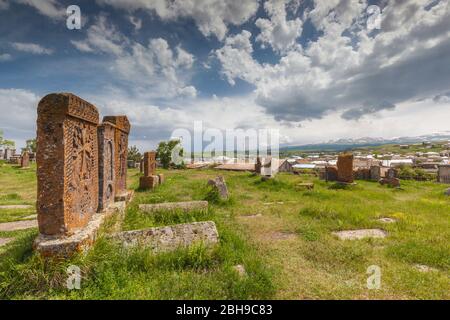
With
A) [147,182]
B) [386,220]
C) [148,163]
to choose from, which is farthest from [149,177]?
[386,220]

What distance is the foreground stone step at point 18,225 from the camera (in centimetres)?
604

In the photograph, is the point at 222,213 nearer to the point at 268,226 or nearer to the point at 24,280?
the point at 268,226

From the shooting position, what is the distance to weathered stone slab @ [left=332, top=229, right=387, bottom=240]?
5411 mm

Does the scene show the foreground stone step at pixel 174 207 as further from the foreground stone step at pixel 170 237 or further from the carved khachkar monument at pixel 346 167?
the carved khachkar monument at pixel 346 167

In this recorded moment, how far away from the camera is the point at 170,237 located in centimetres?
424

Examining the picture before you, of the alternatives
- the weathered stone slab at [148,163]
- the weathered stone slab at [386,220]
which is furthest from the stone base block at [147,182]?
the weathered stone slab at [386,220]

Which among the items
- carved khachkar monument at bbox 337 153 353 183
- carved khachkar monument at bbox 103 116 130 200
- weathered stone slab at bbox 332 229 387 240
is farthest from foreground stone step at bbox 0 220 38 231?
carved khachkar monument at bbox 337 153 353 183

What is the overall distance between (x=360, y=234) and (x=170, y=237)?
174 inches

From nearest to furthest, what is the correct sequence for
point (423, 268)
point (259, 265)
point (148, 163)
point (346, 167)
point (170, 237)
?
point (259, 265)
point (423, 268)
point (170, 237)
point (148, 163)
point (346, 167)

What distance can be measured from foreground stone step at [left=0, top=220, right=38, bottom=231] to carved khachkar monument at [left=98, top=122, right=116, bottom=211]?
2.26 metres

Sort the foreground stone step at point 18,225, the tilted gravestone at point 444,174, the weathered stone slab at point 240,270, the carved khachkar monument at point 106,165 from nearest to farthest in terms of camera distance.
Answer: the weathered stone slab at point 240,270 < the carved khachkar monument at point 106,165 < the foreground stone step at point 18,225 < the tilted gravestone at point 444,174

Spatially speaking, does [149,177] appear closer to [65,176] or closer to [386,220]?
[65,176]

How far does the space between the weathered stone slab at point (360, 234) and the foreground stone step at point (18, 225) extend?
298 inches
